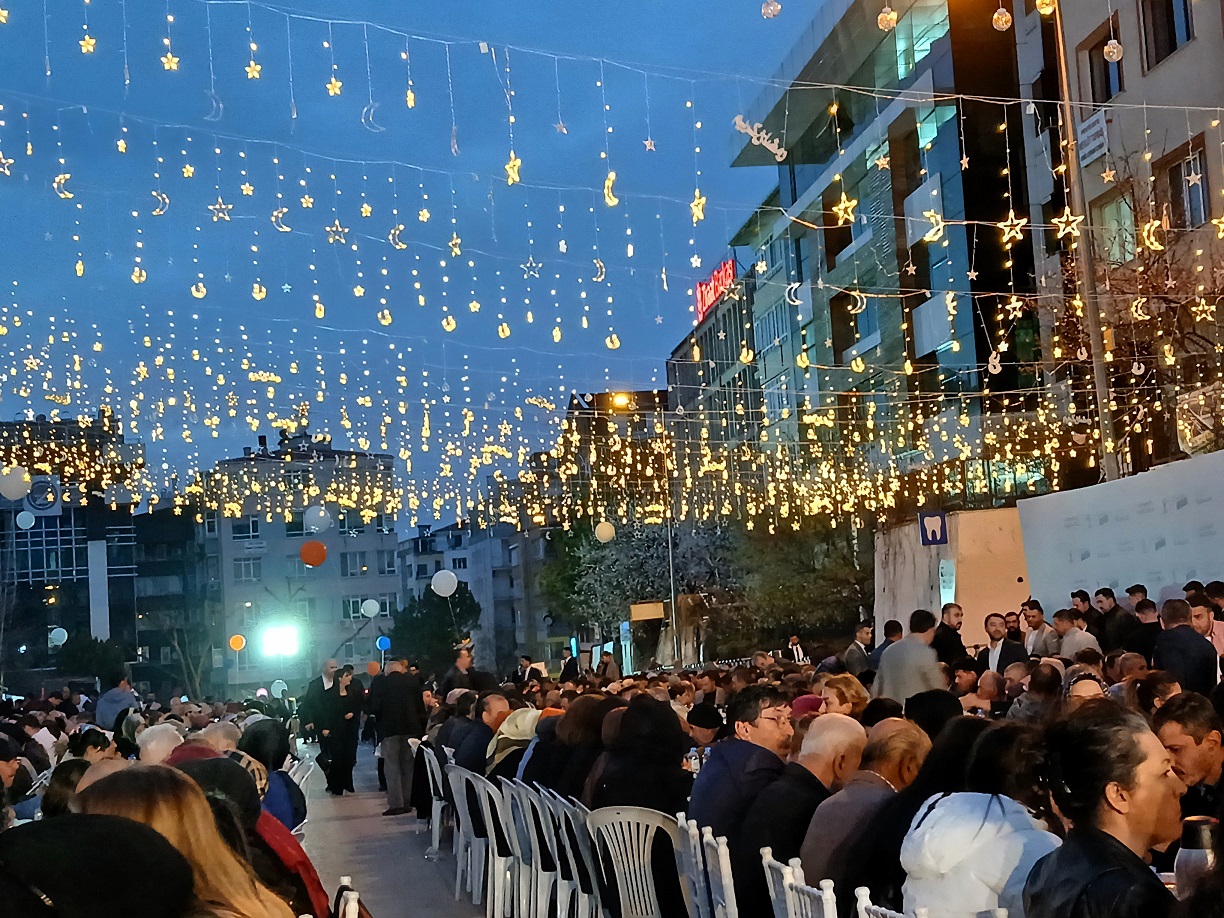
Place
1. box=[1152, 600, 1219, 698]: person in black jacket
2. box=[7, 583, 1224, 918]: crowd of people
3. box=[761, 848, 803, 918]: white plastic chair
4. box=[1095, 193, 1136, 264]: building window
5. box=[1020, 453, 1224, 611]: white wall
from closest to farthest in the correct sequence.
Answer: box=[7, 583, 1224, 918]: crowd of people → box=[761, 848, 803, 918]: white plastic chair → box=[1152, 600, 1219, 698]: person in black jacket → box=[1020, 453, 1224, 611]: white wall → box=[1095, 193, 1136, 264]: building window

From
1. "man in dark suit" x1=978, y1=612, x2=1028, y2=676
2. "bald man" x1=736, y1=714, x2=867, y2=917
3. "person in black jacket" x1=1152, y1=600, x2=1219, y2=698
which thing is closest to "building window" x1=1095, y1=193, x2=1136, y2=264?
"man in dark suit" x1=978, y1=612, x2=1028, y2=676

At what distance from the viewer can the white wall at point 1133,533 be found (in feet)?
44.6

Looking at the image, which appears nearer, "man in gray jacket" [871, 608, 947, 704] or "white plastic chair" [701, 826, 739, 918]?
"white plastic chair" [701, 826, 739, 918]

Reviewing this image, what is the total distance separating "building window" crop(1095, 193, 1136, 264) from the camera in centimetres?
2194

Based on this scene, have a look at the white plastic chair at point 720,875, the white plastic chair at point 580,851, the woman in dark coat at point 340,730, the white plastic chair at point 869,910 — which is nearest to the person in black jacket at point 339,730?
the woman in dark coat at point 340,730

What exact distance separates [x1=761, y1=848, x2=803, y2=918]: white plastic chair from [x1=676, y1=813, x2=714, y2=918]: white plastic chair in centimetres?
78

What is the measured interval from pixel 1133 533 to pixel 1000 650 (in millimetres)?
4656

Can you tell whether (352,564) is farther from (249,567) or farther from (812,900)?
(812,900)

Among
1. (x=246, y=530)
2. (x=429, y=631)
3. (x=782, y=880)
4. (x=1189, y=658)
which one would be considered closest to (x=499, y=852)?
(x=1189, y=658)

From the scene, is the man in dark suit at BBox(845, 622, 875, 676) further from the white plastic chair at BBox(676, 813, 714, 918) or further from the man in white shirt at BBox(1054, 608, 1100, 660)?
the white plastic chair at BBox(676, 813, 714, 918)

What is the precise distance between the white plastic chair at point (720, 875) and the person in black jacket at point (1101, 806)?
1.43 meters

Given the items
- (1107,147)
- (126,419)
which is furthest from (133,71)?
(1107,147)

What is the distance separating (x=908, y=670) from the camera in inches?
386

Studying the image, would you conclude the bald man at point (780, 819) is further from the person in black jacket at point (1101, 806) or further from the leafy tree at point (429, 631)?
the leafy tree at point (429, 631)
